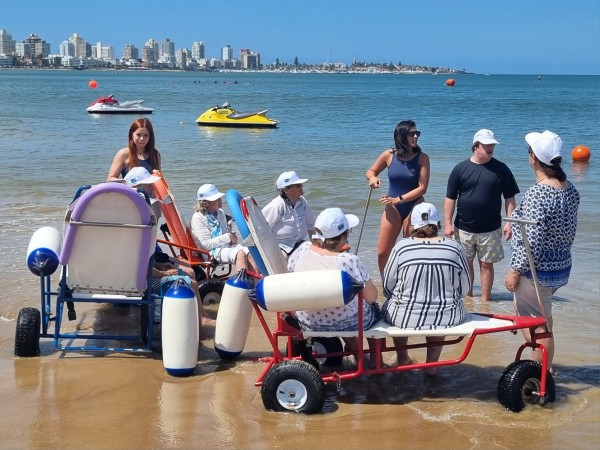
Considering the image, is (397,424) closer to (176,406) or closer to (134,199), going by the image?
(176,406)

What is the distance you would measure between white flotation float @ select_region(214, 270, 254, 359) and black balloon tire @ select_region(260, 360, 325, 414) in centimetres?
91

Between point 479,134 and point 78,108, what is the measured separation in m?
42.9

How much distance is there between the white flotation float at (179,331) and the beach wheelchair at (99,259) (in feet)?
0.22

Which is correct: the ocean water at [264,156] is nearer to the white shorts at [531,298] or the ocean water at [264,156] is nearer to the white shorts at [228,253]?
the white shorts at [228,253]

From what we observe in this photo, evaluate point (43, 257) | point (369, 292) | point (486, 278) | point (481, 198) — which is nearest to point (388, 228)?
point (481, 198)

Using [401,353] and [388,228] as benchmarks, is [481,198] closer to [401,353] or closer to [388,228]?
[388,228]

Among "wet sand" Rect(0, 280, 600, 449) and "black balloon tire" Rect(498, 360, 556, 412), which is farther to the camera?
"black balloon tire" Rect(498, 360, 556, 412)

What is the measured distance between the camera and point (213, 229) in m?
7.48

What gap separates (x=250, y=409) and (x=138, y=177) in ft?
8.40

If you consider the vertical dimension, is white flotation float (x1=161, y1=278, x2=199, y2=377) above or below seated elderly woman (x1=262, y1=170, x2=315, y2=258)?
below

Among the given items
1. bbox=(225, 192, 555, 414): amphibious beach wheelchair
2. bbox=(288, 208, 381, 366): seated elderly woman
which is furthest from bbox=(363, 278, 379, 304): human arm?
bbox=(225, 192, 555, 414): amphibious beach wheelchair

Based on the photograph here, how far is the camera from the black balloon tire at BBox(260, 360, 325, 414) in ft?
16.4

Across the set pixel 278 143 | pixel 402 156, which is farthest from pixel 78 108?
pixel 402 156

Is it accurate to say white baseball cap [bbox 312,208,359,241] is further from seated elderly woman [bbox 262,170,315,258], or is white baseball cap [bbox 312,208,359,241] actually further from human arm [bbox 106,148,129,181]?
human arm [bbox 106,148,129,181]
